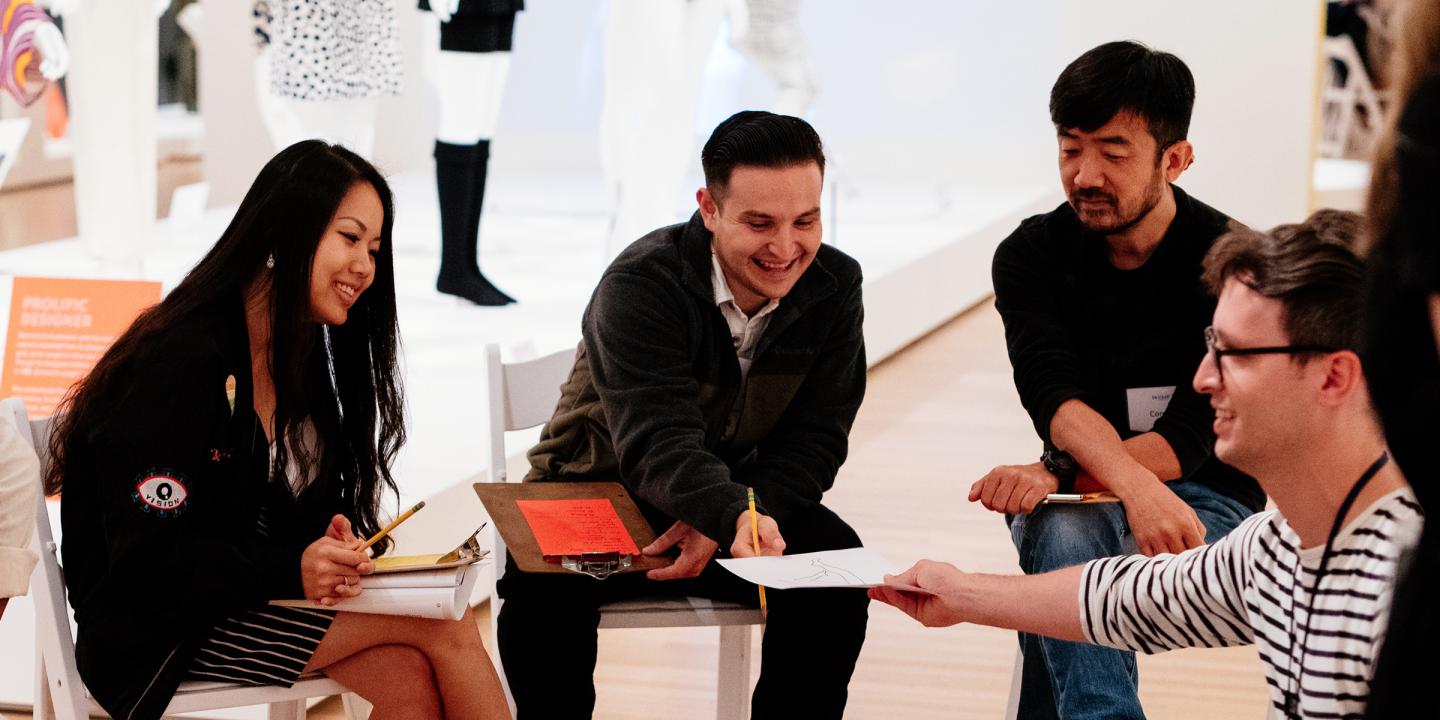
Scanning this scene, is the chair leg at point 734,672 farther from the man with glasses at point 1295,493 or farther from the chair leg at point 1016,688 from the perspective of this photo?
the man with glasses at point 1295,493

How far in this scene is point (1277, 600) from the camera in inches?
57.8

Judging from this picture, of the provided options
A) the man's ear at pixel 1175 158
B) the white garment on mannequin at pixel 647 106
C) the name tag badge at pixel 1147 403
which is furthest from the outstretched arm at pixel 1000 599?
the white garment on mannequin at pixel 647 106

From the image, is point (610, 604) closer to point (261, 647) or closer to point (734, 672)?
point (734, 672)

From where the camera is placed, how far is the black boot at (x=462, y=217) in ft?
16.4

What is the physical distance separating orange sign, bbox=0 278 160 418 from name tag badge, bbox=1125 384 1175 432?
202 centimetres

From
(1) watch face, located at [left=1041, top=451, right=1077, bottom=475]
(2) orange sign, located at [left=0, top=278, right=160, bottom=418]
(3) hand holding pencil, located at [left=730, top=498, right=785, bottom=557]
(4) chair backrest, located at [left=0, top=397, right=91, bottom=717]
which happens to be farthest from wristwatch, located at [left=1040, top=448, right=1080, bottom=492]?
(2) orange sign, located at [left=0, top=278, right=160, bottom=418]

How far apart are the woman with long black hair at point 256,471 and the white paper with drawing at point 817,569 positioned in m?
0.42

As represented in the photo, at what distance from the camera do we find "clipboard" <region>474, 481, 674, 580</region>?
6.67 feet

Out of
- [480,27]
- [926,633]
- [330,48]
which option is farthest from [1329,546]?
[480,27]

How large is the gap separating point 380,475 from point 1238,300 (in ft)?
4.14

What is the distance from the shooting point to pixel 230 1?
696 centimetres

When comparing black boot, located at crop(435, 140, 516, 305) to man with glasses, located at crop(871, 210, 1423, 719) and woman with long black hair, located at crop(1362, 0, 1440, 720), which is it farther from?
woman with long black hair, located at crop(1362, 0, 1440, 720)

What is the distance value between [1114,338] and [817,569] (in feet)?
2.71

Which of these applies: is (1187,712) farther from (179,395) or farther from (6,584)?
(6,584)
